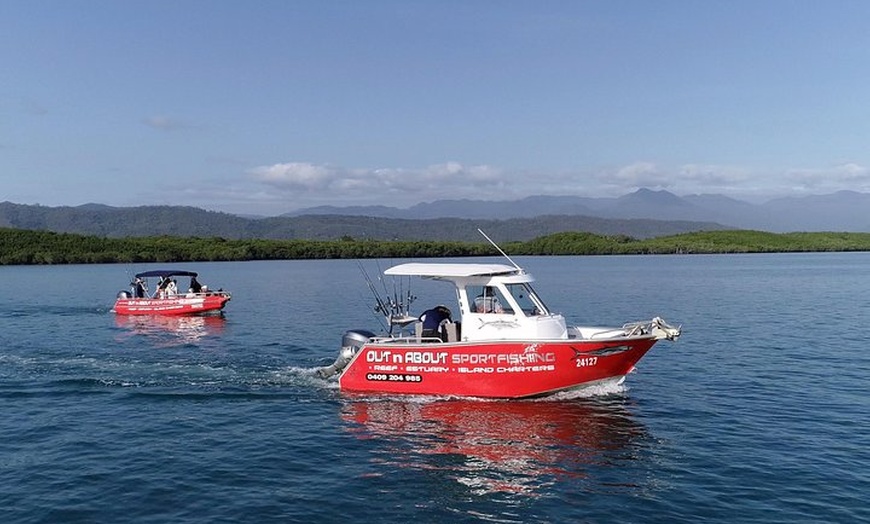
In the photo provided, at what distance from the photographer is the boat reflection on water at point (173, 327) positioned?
35906 millimetres

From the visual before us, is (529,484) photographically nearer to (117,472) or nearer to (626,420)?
(626,420)

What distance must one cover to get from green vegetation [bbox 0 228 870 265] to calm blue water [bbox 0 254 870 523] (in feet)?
398

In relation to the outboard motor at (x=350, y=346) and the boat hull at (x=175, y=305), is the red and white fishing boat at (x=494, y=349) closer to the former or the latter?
the outboard motor at (x=350, y=346)

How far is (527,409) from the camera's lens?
1994cm

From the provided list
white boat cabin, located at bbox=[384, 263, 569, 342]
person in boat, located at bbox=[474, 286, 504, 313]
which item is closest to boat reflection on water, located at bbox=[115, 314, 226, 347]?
white boat cabin, located at bbox=[384, 263, 569, 342]

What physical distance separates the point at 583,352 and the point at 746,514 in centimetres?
791

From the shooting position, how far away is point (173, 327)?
41.1 m

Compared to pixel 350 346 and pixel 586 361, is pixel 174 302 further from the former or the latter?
pixel 586 361

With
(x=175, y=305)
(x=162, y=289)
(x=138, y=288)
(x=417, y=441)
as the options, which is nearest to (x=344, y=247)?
(x=138, y=288)

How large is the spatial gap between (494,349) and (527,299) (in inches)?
104

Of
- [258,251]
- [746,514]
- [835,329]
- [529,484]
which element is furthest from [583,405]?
[258,251]

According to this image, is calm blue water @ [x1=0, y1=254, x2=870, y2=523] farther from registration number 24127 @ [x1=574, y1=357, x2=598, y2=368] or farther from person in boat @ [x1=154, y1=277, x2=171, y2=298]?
person in boat @ [x1=154, y1=277, x2=171, y2=298]

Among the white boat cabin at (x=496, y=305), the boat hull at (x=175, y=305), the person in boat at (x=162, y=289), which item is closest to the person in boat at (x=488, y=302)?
the white boat cabin at (x=496, y=305)

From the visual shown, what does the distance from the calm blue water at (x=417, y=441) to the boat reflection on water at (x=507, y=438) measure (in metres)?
0.07
